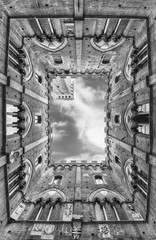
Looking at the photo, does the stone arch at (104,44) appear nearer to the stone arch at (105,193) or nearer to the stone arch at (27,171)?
the stone arch at (27,171)

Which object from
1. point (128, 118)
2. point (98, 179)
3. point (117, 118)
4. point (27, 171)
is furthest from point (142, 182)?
point (27, 171)

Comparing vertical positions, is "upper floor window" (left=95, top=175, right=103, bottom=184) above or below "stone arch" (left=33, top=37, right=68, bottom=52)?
below

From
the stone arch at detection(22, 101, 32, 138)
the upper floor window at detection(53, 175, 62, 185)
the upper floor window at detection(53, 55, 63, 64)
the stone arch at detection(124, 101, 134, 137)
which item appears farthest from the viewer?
the upper floor window at detection(53, 175, 62, 185)

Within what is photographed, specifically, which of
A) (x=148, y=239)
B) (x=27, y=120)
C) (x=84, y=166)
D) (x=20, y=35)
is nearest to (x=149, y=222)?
(x=148, y=239)

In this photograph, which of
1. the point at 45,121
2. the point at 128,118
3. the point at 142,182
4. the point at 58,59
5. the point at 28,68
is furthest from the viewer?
the point at 45,121

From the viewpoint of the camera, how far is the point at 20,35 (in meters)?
13.1

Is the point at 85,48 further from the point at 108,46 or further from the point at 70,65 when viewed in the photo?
the point at 70,65

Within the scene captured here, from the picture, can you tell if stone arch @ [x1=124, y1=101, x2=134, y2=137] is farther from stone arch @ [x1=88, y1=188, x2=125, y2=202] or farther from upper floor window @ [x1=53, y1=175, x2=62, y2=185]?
upper floor window @ [x1=53, y1=175, x2=62, y2=185]

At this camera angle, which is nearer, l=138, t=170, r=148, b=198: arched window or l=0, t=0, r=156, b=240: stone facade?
l=0, t=0, r=156, b=240: stone facade

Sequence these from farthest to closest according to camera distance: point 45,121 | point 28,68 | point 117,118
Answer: point 45,121 < point 117,118 < point 28,68

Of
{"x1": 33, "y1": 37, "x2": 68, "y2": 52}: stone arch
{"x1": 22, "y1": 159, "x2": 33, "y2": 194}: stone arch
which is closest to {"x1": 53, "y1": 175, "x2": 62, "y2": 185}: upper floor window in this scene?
{"x1": 22, "y1": 159, "x2": 33, "y2": 194}: stone arch

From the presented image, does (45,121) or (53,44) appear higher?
(53,44)

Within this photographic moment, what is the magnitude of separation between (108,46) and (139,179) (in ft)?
46.9

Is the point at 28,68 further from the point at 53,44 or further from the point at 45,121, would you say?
the point at 45,121
